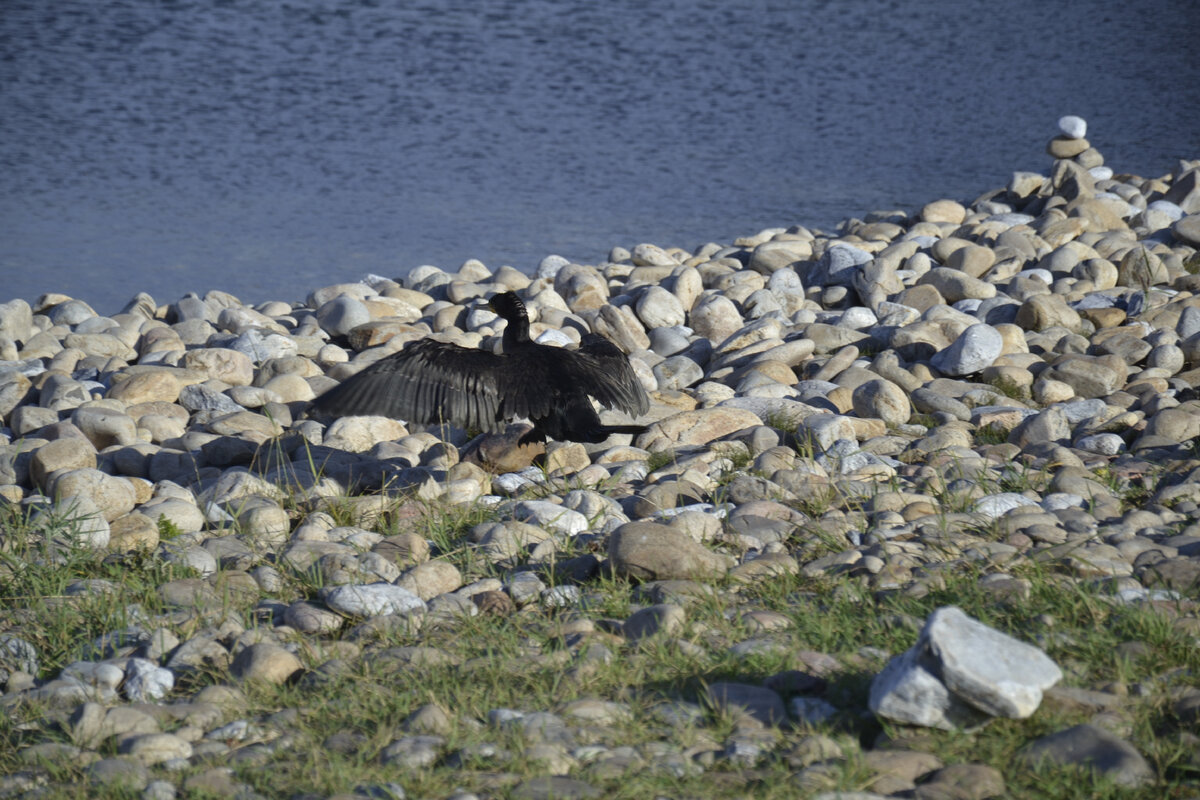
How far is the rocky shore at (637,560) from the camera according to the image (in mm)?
2371

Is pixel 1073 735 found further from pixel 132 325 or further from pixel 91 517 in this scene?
pixel 132 325

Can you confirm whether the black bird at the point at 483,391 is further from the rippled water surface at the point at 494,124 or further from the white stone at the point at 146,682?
the rippled water surface at the point at 494,124

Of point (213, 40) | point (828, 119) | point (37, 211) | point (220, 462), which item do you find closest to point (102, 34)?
point (213, 40)

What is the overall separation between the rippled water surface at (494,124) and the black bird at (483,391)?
5.42 metres

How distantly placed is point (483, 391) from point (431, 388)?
0.20 m

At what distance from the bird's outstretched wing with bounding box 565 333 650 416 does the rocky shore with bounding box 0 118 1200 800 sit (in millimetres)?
207

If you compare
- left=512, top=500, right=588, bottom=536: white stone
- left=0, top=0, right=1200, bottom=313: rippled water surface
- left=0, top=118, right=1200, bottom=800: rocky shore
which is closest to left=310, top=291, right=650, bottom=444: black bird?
left=0, top=118, right=1200, bottom=800: rocky shore

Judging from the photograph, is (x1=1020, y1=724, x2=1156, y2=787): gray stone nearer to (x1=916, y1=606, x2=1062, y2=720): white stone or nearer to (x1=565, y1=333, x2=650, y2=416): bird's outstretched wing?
(x1=916, y1=606, x2=1062, y2=720): white stone

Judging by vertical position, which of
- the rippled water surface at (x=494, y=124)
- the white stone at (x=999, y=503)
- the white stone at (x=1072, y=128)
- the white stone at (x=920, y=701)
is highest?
the white stone at (x=920, y=701)

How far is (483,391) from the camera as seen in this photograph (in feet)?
14.5

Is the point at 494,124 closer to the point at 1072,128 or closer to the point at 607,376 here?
the point at 1072,128

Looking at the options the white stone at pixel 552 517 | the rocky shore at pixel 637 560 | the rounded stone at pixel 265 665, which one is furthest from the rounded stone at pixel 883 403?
the rounded stone at pixel 265 665

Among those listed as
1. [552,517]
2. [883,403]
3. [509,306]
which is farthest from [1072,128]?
[552,517]

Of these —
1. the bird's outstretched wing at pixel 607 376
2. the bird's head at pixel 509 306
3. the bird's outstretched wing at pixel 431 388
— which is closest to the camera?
the bird's outstretched wing at pixel 431 388
